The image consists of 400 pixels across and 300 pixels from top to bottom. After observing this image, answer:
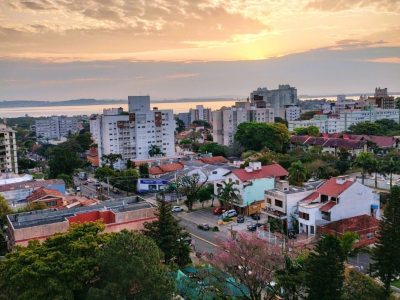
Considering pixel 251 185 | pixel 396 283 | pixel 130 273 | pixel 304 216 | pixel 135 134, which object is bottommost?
pixel 396 283

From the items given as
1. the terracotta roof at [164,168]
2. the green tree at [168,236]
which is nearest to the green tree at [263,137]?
the terracotta roof at [164,168]

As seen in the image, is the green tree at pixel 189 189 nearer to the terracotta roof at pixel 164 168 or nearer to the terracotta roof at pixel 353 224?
the terracotta roof at pixel 164 168

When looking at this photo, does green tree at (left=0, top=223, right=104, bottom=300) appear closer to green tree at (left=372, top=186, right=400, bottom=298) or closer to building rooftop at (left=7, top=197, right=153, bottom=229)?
building rooftop at (left=7, top=197, right=153, bottom=229)

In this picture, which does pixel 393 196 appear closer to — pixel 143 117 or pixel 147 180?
pixel 147 180

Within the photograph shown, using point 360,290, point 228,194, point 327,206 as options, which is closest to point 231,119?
point 228,194

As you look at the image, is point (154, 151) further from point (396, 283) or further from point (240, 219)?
point (396, 283)

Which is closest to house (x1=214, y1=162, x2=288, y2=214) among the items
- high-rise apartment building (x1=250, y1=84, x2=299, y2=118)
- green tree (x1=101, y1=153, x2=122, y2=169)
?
green tree (x1=101, y1=153, x2=122, y2=169)
